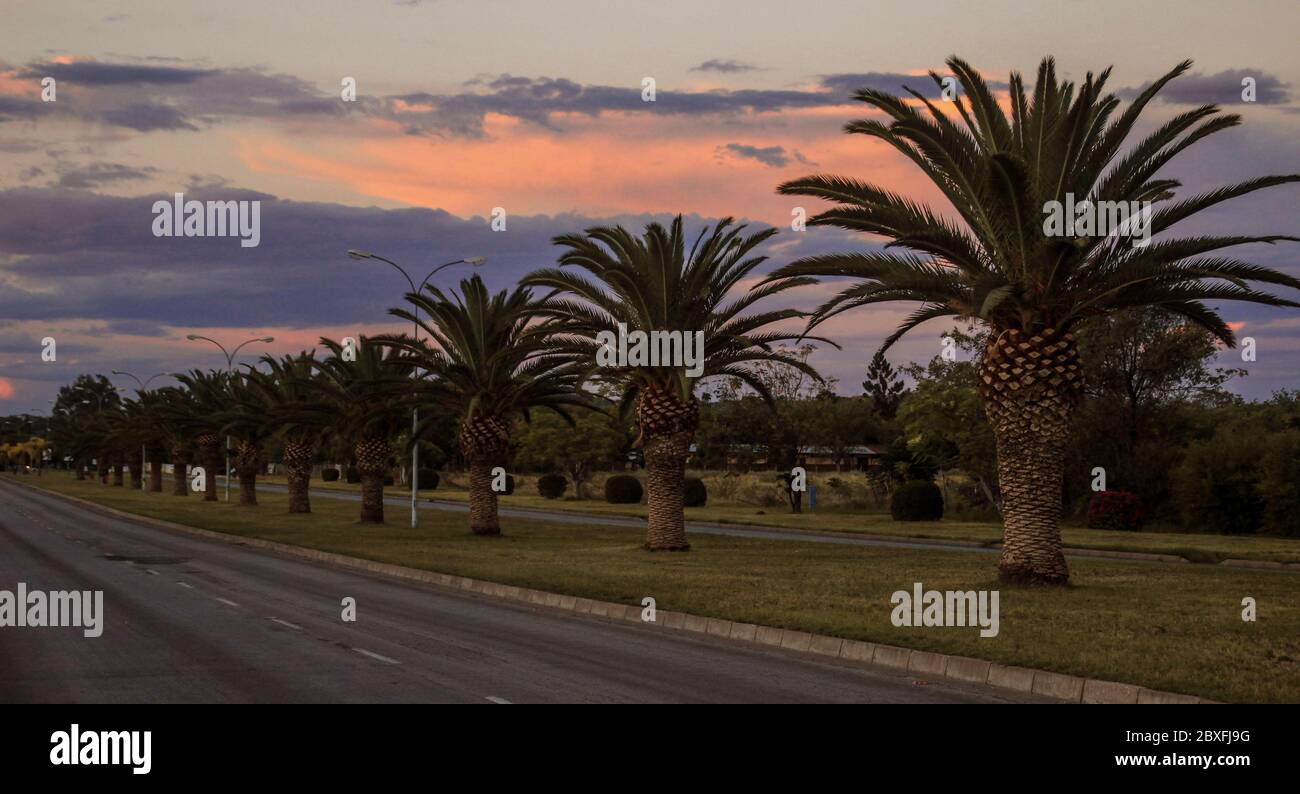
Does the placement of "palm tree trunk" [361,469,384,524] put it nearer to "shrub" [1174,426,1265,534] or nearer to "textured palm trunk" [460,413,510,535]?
"textured palm trunk" [460,413,510,535]

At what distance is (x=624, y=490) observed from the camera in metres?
67.6

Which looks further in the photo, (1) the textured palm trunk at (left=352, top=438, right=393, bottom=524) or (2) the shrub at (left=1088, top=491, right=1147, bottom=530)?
(1) the textured palm trunk at (left=352, top=438, right=393, bottom=524)

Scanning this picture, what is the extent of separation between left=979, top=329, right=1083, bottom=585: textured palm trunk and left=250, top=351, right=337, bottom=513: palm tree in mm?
31210

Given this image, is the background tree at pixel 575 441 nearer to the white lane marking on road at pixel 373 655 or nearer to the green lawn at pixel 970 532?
the green lawn at pixel 970 532

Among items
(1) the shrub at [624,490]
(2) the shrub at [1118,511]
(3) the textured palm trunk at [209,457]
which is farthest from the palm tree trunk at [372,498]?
(3) the textured palm trunk at [209,457]

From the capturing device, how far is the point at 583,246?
100 feet

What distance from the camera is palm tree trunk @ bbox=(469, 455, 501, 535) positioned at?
1494 inches

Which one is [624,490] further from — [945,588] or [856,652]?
[856,652]

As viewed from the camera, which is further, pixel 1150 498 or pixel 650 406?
pixel 1150 498

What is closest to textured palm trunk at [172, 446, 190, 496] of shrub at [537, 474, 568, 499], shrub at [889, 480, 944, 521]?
shrub at [537, 474, 568, 499]

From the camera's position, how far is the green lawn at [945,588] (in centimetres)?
1241
